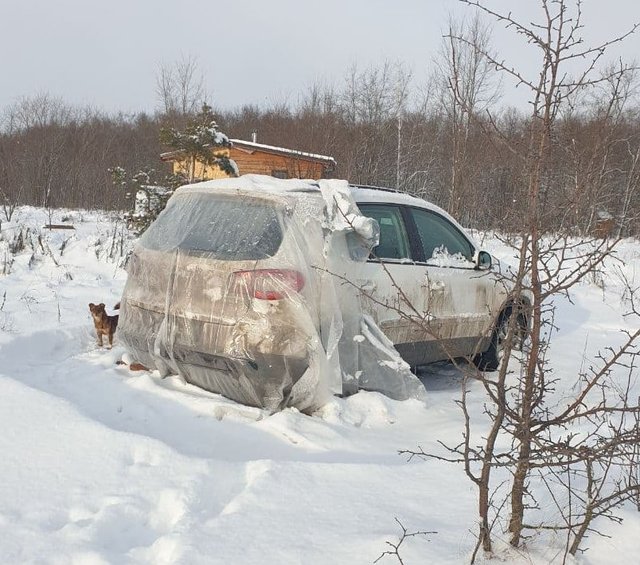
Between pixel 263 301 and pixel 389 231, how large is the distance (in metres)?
1.54

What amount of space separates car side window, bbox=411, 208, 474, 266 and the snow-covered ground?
1.20m

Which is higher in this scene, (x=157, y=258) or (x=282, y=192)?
(x=282, y=192)

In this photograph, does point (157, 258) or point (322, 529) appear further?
point (157, 258)

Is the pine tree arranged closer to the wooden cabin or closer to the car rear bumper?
the wooden cabin

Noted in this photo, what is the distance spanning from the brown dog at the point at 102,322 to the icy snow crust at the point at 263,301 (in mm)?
1023

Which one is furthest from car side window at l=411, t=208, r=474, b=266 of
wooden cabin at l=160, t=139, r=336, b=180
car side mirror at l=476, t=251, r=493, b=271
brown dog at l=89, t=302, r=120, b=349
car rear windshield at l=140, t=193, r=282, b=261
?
wooden cabin at l=160, t=139, r=336, b=180

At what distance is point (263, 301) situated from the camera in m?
3.91

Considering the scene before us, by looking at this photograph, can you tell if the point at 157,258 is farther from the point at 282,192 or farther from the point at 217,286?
the point at 282,192

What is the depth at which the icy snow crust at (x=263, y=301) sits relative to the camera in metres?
3.94

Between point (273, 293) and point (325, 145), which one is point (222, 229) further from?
point (325, 145)

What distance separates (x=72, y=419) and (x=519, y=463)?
254cm

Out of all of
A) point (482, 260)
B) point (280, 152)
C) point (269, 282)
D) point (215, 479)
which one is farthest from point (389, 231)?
point (280, 152)

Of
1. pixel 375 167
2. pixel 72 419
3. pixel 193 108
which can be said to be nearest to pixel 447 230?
pixel 72 419

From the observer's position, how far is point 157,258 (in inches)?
174
